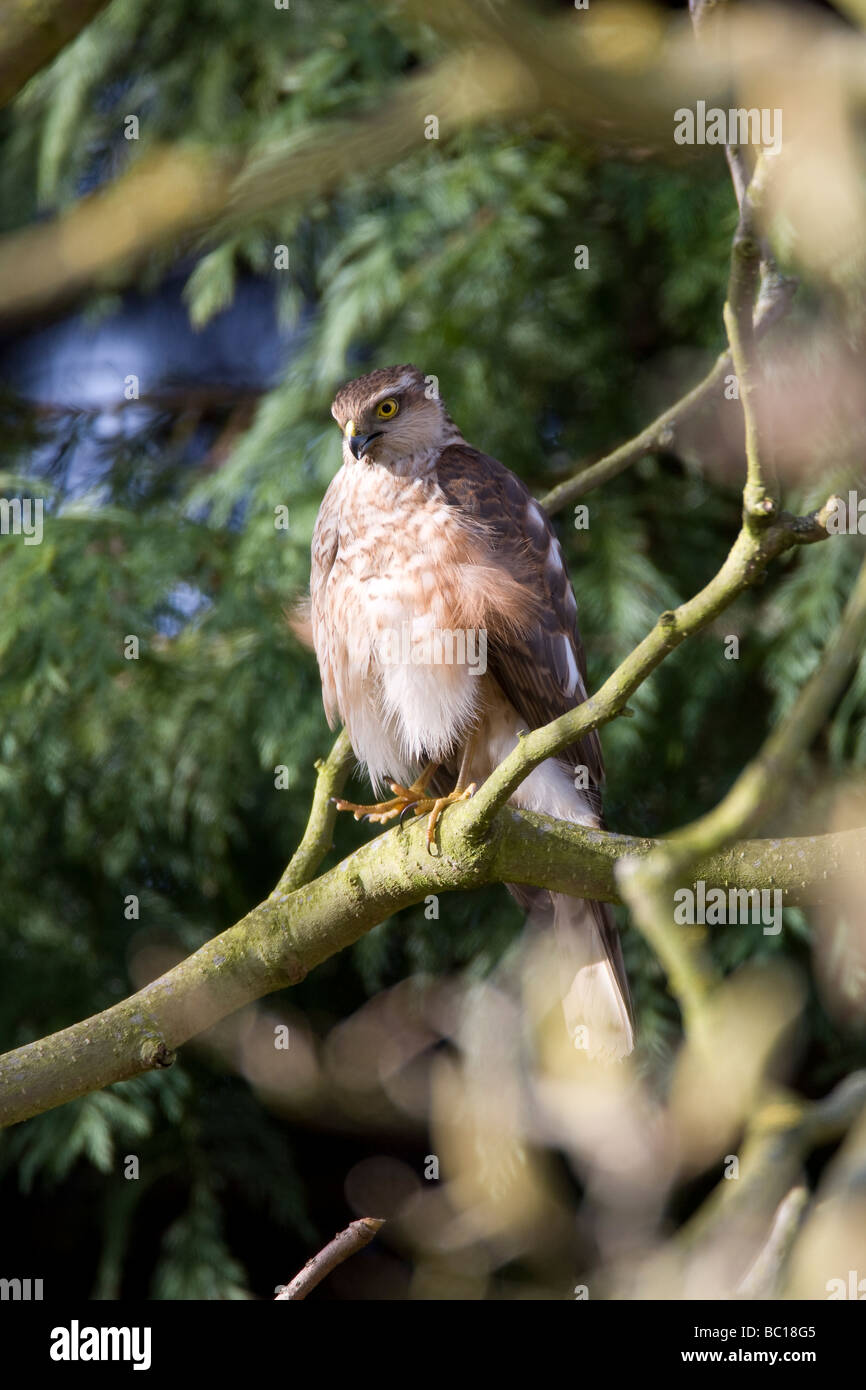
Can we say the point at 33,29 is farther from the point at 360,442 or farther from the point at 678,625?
the point at 360,442

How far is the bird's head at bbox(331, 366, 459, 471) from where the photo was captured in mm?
3344

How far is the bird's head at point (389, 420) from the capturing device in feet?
11.0

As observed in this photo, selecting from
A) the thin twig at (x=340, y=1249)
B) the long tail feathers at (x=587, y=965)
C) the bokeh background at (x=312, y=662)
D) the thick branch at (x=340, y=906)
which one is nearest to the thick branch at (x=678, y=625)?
the thick branch at (x=340, y=906)

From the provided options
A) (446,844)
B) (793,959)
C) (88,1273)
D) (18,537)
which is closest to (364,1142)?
(88,1273)

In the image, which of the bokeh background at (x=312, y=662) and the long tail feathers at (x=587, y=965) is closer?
the long tail feathers at (x=587, y=965)

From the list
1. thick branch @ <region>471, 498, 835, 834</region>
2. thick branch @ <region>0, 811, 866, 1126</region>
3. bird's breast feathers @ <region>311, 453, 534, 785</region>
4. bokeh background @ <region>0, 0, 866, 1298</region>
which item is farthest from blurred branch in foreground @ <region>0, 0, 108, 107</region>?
bokeh background @ <region>0, 0, 866, 1298</region>

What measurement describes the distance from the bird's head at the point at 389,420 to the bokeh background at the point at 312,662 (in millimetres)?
571

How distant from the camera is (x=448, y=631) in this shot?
10.2 ft

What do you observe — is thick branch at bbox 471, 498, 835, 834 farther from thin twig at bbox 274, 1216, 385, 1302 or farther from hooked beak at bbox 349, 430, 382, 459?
hooked beak at bbox 349, 430, 382, 459

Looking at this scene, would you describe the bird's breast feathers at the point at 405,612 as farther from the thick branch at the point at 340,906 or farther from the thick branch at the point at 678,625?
the thick branch at the point at 678,625

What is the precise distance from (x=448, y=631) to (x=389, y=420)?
62cm

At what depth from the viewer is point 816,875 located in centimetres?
225

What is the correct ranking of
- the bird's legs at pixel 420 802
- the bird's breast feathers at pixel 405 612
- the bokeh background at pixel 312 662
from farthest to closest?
the bokeh background at pixel 312 662 → the bird's breast feathers at pixel 405 612 → the bird's legs at pixel 420 802

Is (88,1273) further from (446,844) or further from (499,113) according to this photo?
(499,113)
